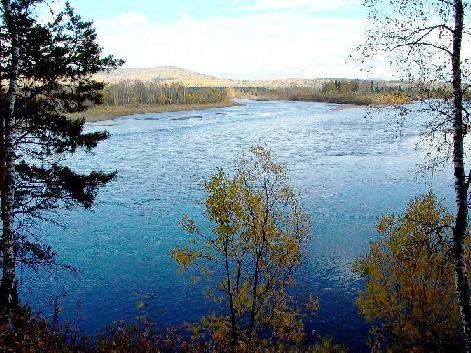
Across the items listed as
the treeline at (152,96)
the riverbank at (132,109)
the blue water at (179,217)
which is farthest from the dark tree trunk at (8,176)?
the treeline at (152,96)

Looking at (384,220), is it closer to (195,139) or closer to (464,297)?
(464,297)

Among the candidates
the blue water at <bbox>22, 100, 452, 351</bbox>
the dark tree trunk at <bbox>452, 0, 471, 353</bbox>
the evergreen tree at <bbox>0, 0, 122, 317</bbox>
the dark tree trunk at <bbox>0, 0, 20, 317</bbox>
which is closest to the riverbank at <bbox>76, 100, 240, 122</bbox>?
the blue water at <bbox>22, 100, 452, 351</bbox>

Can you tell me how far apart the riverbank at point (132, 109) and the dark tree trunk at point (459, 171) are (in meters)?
105

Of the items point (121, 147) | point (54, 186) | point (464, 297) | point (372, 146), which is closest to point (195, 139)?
point (121, 147)

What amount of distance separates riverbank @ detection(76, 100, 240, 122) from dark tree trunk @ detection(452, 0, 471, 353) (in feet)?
345

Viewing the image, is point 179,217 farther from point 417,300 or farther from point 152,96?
point 152,96

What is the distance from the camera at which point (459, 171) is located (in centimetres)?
902

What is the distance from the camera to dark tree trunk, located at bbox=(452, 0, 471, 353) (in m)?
8.71

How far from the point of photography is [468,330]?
9.26 m

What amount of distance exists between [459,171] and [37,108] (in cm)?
1140

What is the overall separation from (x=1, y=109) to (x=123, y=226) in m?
24.0

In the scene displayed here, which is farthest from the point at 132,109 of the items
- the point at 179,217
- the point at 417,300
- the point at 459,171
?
the point at 459,171

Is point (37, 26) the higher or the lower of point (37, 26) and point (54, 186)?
the higher

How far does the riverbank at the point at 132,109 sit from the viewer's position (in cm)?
11584
